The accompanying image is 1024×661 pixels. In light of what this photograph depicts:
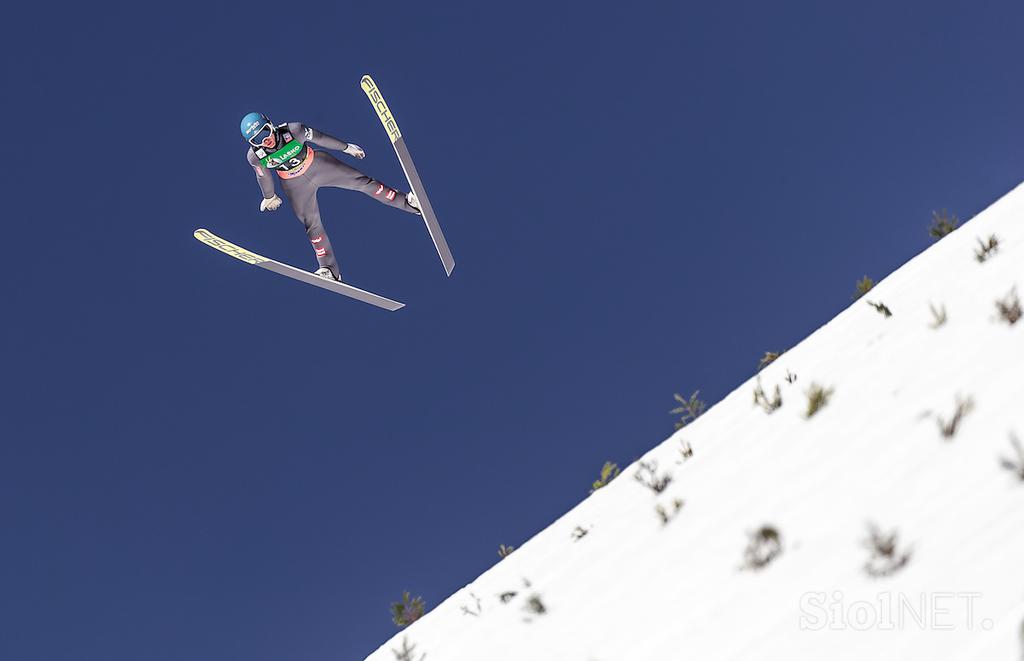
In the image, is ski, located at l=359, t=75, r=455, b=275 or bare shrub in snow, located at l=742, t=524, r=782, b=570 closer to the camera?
bare shrub in snow, located at l=742, t=524, r=782, b=570

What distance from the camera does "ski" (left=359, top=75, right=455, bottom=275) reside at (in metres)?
14.1

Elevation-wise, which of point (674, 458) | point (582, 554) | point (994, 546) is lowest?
point (994, 546)

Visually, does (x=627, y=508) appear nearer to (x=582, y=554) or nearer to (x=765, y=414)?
(x=582, y=554)

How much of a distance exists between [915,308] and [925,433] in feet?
6.43

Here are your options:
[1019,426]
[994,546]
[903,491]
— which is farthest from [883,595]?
[1019,426]

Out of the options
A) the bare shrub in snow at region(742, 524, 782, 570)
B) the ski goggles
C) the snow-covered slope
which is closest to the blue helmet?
the ski goggles

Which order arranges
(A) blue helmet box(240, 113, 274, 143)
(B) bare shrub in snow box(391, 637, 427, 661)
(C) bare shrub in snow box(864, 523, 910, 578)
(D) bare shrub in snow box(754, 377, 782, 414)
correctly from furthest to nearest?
(A) blue helmet box(240, 113, 274, 143) < (B) bare shrub in snow box(391, 637, 427, 661) < (D) bare shrub in snow box(754, 377, 782, 414) < (C) bare shrub in snow box(864, 523, 910, 578)

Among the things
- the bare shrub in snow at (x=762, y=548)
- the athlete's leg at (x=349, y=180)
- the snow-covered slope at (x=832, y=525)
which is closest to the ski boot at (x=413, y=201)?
the athlete's leg at (x=349, y=180)

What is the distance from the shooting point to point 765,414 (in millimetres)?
5402

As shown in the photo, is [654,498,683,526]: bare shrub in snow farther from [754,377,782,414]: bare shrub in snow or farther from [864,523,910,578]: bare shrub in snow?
[864,523,910,578]: bare shrub in snow

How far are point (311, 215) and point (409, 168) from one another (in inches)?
76.9

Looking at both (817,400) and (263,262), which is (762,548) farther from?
(263,262)

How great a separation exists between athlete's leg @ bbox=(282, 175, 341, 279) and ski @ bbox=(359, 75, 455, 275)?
5.50ft

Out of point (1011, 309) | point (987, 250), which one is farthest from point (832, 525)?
point (987, 250)
